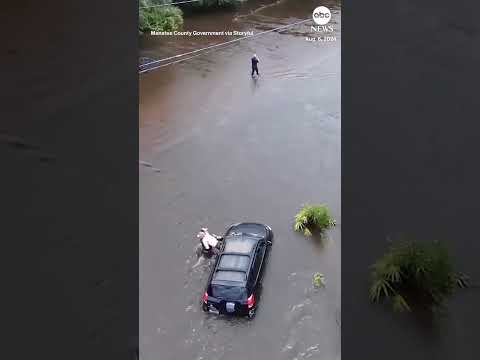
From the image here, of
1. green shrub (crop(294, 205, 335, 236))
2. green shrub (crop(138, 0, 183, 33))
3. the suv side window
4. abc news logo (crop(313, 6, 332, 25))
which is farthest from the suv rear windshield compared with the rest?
abc news logo (crop(313, 6, 332, 25))

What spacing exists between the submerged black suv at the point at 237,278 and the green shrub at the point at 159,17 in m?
2.20

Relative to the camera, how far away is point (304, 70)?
4.95 metres

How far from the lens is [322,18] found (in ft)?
15.6

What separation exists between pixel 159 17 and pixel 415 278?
3773 millimetres

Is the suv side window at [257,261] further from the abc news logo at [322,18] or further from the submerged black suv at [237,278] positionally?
the abc news logo at [322,18]

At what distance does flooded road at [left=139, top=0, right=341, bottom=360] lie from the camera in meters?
3.29

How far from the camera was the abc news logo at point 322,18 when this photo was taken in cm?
468

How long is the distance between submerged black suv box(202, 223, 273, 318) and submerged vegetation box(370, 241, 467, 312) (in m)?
1.83

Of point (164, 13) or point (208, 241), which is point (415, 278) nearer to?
point (208, 241)

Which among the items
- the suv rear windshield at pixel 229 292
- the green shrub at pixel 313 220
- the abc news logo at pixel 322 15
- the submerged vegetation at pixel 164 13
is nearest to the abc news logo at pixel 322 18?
the abc news logo at pixel 322 15
